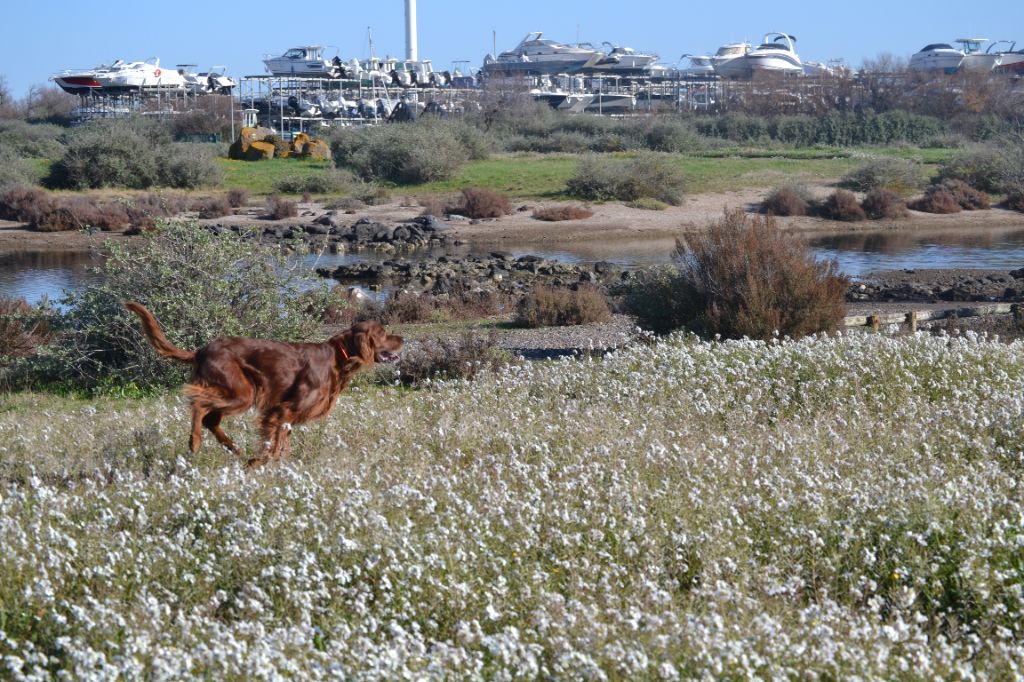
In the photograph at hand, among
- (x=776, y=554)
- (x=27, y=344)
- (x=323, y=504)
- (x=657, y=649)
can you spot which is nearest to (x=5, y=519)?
(x=323, y=504)

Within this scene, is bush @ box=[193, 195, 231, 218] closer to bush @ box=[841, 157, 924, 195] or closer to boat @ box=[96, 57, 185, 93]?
bush @ box=[841, 157, 924, 195]

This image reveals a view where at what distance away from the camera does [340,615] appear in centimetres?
519

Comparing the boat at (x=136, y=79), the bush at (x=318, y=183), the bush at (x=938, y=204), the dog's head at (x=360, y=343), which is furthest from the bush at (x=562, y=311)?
the boat at (x=136, y=79)

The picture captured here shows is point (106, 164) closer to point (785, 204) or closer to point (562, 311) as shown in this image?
point (785, 204)

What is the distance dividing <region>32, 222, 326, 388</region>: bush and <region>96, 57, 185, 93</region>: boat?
96.7 metres

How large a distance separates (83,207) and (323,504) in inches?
1451

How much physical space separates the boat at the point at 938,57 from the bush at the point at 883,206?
265 ft

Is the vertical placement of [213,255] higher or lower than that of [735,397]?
higher

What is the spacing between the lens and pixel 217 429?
838cm

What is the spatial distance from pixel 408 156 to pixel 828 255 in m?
21.9

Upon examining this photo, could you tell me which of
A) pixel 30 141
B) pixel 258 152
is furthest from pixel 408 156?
pixel 30 141

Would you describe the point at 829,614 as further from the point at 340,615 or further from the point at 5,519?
the point at 5,519

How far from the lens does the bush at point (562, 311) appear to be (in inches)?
721

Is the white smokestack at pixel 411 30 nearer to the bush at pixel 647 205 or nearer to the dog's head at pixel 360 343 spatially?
the bush at pixel 647 205
